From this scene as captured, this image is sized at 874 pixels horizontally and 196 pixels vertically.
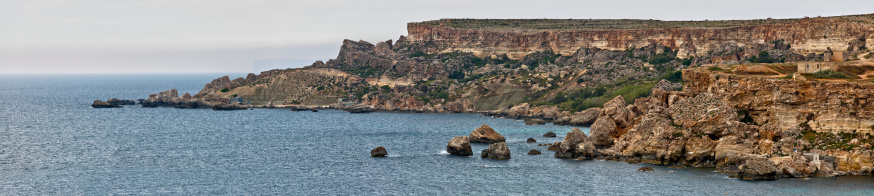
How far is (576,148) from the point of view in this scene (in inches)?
3337

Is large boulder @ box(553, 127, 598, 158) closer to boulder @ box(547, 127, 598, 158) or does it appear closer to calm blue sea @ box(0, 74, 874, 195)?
boulder @ box(547, 127, 598, 158)

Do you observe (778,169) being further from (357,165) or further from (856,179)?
(357,165)

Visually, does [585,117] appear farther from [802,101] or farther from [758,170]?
[758,170]

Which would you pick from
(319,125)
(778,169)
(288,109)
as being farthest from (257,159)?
(288,109)

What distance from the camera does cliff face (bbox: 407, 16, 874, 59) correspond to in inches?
5335

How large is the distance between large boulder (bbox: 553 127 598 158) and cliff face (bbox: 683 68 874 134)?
12379 mm

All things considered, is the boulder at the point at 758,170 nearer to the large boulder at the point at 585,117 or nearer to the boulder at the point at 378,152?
the boulder at the point at 378,152

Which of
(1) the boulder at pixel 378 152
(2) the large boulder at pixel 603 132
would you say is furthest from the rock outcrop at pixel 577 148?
(1) the boulder at pixel 378 152

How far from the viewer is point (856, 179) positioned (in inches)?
2608

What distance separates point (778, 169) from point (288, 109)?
11297 cm

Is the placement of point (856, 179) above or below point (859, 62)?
below

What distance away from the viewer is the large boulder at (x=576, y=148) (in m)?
83.9

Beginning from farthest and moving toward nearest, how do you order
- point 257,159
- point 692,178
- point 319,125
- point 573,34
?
point 573,34 → point 319,125 → point 257,159 → point 692,178

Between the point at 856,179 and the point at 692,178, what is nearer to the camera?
the point at 856,179
